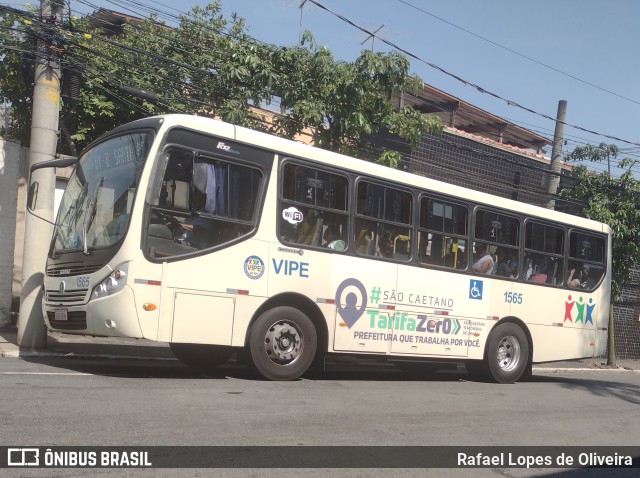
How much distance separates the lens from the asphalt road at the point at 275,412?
5164 millimetres

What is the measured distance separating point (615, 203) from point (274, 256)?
41.3ft

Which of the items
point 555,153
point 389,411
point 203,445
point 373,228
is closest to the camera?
point 203,445

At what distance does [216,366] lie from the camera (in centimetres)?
1005

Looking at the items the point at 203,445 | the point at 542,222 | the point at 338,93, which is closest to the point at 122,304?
the point at 203,445

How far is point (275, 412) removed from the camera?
6.48m

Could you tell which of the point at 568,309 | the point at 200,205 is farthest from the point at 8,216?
the point at 568,309

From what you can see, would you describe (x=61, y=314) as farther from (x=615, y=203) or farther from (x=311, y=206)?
(x=615, y=203)

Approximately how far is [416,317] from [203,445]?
220 inches

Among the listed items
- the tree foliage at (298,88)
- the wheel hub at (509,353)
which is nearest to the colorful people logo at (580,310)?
the wheel hub at (509,353)

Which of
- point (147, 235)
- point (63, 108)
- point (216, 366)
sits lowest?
point (216, 366)

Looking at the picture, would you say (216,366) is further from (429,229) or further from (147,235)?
(429,229)

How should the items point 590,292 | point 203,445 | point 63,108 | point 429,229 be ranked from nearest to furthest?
1. point 203,445
2. point 429,229
3. point 590,292
4. point 63,108

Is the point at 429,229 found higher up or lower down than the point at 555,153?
lower down

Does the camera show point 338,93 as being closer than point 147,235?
No
